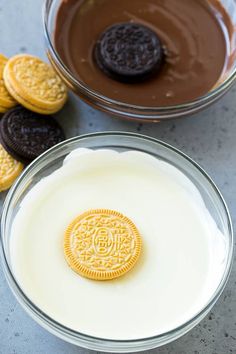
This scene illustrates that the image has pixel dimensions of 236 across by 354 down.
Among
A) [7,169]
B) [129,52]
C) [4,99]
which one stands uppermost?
[129,52]

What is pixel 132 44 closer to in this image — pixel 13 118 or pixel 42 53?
pixel 42 53

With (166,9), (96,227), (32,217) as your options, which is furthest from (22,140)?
(166,9)

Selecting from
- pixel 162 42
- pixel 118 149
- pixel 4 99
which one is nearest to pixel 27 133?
pixel 4 99

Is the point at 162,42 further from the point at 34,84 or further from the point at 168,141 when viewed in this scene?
the point at 34,84

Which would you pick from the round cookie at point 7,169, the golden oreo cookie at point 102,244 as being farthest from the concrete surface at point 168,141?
the golden oreo cookie at point 102,244

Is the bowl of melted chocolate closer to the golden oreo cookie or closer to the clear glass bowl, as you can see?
the clear glass bowl

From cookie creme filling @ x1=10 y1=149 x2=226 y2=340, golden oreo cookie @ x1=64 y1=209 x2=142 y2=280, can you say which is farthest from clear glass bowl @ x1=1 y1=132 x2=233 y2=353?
Result: golden oreo cookie @ x1=64 y1=209 x2=142 y2=280
